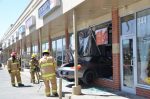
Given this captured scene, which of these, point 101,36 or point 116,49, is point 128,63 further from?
point 101,36

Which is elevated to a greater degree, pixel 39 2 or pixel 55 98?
pixel 39 2

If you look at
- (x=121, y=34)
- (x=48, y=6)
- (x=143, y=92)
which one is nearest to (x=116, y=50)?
(x=121, y=34)

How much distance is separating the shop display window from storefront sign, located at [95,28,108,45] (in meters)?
4.23

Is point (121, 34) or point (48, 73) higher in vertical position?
point (121, 34)

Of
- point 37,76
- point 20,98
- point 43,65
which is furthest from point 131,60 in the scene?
point 37,76

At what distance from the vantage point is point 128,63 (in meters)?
14.4

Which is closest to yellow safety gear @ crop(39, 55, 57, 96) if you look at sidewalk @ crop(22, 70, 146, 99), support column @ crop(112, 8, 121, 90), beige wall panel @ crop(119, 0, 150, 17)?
sidewalk @ crop(22, 70, 146, 99)

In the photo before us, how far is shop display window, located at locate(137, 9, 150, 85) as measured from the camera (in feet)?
42.7

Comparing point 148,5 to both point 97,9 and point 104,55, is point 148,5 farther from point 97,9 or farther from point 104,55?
point 104,55

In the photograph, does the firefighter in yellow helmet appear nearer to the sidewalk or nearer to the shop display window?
the sidewalk

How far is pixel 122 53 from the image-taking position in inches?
585

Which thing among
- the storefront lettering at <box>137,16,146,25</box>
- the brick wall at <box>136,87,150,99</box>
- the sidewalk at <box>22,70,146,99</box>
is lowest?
the sidewalk at <box>22,70,146,99</box>

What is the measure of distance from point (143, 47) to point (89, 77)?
4479 mm

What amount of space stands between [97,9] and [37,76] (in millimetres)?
7164
